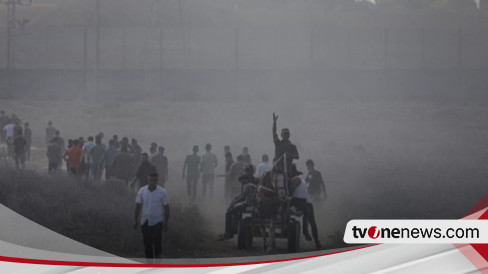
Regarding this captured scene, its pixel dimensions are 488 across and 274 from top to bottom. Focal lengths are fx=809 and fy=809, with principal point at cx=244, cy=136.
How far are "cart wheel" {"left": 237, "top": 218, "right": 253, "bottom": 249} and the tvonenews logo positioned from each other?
1.27 meters

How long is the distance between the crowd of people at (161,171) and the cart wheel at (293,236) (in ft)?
0.21

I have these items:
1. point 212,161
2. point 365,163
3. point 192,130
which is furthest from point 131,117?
point 365,163

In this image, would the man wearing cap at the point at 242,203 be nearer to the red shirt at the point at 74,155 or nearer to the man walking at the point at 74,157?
the man walking at the point at 74,157

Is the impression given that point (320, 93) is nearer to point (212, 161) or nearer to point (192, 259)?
point (212, 161)

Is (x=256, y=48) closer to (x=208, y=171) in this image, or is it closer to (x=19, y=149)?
(x=19, y=149)

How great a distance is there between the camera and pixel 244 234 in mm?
5188

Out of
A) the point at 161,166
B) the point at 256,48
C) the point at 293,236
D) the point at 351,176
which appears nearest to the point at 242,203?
the point at 293,236

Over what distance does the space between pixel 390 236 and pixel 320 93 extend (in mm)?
6628

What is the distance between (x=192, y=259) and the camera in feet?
13.7

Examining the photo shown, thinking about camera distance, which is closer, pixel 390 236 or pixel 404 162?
pixel 390 236

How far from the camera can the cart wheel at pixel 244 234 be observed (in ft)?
16.4

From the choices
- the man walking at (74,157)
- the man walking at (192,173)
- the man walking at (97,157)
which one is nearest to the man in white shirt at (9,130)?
the man walking at (74,157)

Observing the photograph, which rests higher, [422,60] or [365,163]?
[422,60]

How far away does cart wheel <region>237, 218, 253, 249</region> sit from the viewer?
4992mm
